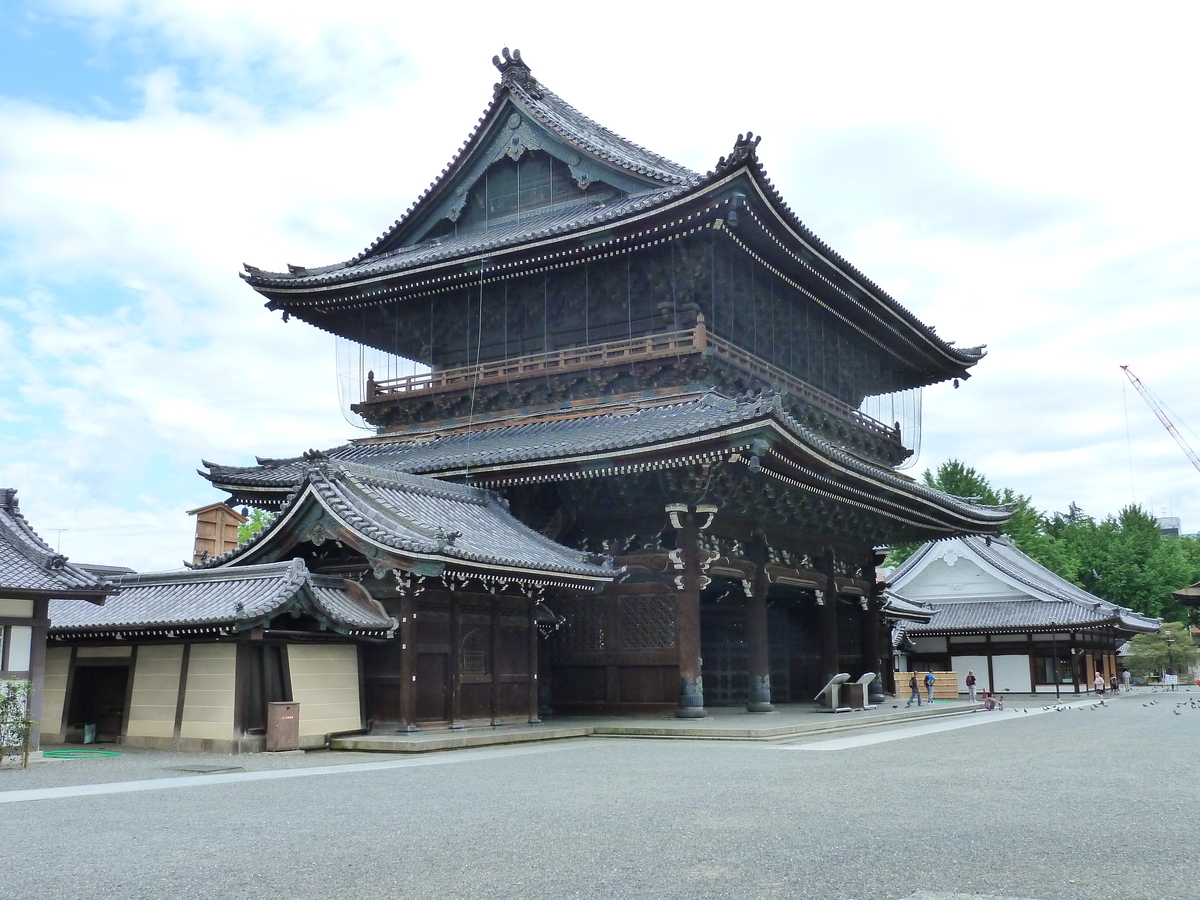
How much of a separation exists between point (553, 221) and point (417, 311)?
5.11m

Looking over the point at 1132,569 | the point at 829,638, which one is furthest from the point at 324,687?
the point at 1132,569

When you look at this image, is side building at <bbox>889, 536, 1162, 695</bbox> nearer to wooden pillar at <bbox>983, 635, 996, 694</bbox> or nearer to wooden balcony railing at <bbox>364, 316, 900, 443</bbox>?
wooden pillar at <bbox>983, 635, 996, 694</bbox>

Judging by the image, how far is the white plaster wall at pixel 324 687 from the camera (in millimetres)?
20781

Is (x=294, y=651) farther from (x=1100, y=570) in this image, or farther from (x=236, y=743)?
(x=1100, y=570)

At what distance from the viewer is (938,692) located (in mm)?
49000

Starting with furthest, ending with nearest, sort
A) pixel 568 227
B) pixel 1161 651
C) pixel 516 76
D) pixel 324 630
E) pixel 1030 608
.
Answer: pixel 1161 651, pixel 1030 608, pixel 516 76, pixel 568 227, pixel 324 630

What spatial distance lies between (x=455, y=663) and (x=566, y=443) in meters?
6.11

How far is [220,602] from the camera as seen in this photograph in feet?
67.0

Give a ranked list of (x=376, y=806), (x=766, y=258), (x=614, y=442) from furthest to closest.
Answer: (x=766, y=258), (x=614, y=442), (x=376, y=806)

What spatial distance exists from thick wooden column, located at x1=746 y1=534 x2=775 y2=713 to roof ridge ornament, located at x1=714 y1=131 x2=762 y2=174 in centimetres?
967

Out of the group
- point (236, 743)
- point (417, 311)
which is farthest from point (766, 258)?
point (236, 743)

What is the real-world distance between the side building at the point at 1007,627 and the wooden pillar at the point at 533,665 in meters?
34.8

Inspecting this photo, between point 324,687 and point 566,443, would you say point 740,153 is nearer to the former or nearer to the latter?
point 566,443

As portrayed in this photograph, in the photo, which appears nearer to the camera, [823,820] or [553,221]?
[823,820]
